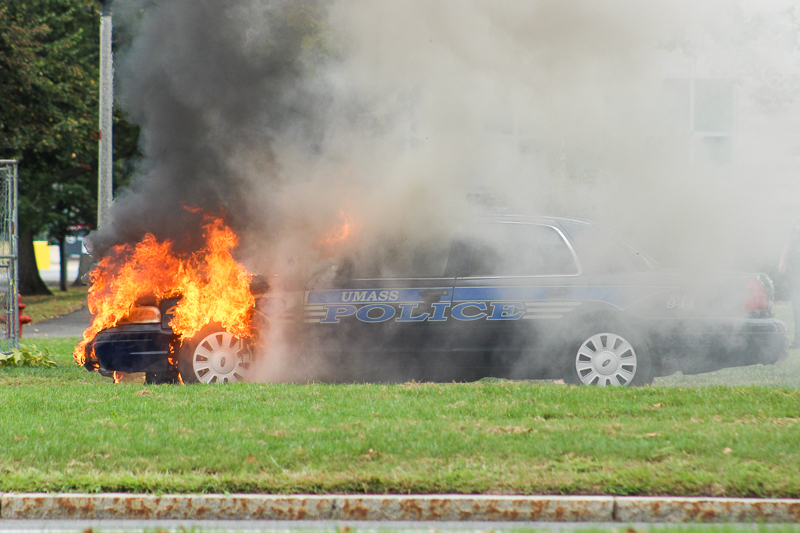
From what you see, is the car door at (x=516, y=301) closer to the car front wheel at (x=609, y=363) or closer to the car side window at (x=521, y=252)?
the car side window at (x=521, y=252)

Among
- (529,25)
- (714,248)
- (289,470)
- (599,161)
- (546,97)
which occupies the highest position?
(529,25)

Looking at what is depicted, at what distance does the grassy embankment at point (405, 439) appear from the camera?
4594 mm

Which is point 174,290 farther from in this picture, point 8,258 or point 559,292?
point 559,292

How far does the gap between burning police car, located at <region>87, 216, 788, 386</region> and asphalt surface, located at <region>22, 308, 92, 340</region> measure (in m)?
8.50

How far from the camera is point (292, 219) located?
8.22m

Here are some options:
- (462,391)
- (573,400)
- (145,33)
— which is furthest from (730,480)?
(145,33)

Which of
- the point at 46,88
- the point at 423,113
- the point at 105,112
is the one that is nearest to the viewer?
the point at 423,113

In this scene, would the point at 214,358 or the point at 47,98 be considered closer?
the point at 214,358

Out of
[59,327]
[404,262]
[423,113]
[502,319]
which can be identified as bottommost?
[59,327]

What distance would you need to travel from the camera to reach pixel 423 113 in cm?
871

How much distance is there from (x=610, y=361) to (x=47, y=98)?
1741 cm

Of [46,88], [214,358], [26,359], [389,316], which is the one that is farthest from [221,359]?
[46,88]

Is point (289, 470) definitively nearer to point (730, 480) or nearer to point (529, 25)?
point (730, 480)

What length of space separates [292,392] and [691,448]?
3.31m
